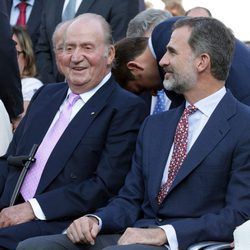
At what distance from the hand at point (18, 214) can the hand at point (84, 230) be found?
482 millimetres

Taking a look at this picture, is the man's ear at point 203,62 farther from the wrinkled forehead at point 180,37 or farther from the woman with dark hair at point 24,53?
the woman with dark hair at point 24,53

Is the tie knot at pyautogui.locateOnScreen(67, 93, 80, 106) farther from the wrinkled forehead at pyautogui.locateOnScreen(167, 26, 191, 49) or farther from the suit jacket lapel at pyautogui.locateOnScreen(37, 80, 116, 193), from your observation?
the wrinkled forehead at pyautogui.locateOnScreen(167, 26, 191, 49)

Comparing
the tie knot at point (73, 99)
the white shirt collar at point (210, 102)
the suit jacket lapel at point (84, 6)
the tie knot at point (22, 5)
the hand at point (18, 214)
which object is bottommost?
the hand at point (18, 214)

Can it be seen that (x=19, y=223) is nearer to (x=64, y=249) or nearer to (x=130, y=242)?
(x=64, y=249)

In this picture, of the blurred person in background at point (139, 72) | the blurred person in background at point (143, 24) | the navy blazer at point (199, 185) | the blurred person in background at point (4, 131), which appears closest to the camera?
the navy blazer at point (199, 185)

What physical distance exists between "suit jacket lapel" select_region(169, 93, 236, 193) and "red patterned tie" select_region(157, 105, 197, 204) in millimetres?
79

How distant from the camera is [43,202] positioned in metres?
5.32

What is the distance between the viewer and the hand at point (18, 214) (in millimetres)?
5348

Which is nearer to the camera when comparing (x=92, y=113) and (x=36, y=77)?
(x=92, y=113)

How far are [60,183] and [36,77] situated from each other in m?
2.78

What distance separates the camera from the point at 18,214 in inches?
211

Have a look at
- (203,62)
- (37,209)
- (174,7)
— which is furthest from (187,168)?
(174,7)

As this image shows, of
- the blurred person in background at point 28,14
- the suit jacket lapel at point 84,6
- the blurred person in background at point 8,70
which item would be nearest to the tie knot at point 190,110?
the blurred person in background at point 8,70

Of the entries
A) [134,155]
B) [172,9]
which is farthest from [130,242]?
[172,9]
